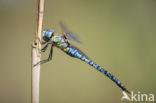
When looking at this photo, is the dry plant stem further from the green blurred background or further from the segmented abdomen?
the segmented abdomen

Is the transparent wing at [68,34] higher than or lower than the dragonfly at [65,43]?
higher

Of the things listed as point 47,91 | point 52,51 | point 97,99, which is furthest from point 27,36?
point 97,99

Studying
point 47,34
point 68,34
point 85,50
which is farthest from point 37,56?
point 85,50

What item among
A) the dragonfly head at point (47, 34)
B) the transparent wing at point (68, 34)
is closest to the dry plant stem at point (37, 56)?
the dragonfly head at point (47, 34)

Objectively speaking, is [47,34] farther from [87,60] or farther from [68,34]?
[87,60]

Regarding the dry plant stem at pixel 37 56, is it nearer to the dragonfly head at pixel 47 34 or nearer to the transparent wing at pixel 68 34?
the dragonfly head at pixel 47 34

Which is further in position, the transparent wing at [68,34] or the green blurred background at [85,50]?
the transparent wing at [68,34]

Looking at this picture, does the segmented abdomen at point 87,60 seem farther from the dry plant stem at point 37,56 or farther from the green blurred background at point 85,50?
the dry plant stem at point 37,56

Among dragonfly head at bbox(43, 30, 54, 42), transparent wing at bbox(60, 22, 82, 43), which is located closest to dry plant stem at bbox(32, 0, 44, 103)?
dragonfly head at bbox(43, 30, 54, 42)

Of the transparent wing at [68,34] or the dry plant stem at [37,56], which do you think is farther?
the transparent wing at [68,34]

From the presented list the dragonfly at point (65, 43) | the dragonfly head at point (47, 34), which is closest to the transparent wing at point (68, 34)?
the dragonfly at point (65, 43)
